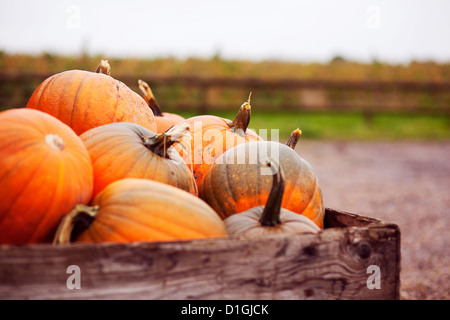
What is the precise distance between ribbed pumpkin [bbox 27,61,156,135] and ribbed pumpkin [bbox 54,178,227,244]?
2.19 feet

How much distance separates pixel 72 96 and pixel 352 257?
1.34 meters

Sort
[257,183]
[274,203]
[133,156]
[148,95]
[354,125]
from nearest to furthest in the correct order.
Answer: [274,203] → [133,156] → [257,183] → [148,95] → [354,125]

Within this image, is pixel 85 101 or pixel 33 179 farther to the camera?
pixel 85 101

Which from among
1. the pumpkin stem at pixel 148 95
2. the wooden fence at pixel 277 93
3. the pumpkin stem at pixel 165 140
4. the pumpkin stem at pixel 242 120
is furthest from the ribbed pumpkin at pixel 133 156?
the wooden fence at pixel 277 93

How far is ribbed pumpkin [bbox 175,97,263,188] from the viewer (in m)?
1.93

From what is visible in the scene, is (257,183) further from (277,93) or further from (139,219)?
(277,93)

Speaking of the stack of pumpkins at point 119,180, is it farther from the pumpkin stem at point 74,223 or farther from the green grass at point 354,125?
the green grass at point 354,125

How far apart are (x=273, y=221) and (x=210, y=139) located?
2.74 feet

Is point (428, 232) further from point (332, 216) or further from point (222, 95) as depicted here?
point (222, 95)

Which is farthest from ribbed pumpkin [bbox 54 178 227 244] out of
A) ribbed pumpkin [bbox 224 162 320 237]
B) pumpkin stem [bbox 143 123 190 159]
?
pumpkin stem [bbox 143 123 190 159]

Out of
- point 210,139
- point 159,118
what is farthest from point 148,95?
point 210,139

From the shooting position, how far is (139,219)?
111 cm

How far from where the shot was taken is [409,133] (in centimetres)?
1099

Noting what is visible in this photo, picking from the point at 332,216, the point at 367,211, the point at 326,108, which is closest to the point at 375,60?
the point at 326,108
